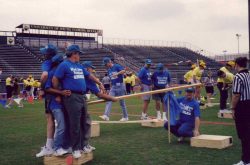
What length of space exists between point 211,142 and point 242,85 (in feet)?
6.78

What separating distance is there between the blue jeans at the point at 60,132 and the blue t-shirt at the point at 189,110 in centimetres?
305

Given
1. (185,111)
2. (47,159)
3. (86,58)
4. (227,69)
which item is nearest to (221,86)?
(227,69)

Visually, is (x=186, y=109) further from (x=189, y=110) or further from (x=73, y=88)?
(x=73, y=88)

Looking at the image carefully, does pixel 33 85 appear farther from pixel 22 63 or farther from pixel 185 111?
pixel 185 111

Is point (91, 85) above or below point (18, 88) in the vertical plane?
above

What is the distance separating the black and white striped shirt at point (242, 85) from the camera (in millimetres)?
6438

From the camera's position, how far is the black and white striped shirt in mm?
6438

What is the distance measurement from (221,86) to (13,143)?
8785mm

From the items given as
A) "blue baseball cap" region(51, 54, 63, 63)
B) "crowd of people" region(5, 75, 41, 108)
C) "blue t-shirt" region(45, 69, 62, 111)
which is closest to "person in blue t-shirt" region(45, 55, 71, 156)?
"blue t-shirt" region(45, 69, 62, 111)

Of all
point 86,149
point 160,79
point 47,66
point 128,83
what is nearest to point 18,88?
point 128,83

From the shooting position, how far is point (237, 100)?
21.2 ft

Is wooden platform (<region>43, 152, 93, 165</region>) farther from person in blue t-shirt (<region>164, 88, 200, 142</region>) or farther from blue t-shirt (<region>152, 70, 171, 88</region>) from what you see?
blue t-shirt (<region>152, 70, 171, 88</region>)

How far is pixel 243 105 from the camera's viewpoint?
6508 mm

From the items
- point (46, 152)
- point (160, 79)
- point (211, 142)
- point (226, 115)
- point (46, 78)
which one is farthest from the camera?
point (226, 115)
